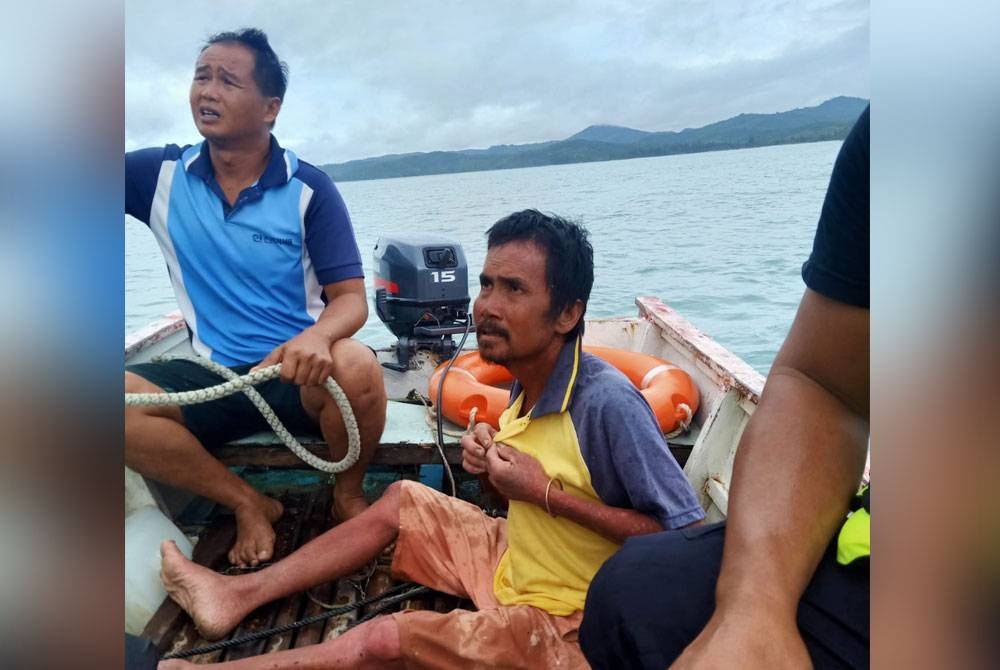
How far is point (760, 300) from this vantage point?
7.29 m

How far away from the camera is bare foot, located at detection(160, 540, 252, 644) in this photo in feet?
5.77

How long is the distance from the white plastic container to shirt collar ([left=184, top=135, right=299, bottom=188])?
3.32 feet

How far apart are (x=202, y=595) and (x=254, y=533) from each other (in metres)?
0.35

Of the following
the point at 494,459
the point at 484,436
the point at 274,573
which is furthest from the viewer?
the point at 274,573

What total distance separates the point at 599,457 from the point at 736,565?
0.83 meters

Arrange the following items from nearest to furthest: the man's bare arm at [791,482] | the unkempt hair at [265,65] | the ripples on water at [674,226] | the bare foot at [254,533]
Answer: the man's bare arm at [791,482]
the unkempt hair at [265,65]
the bare foot at [254,533]
the ripples on water at [674,226]

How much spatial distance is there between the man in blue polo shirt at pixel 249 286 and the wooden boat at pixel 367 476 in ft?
0.31

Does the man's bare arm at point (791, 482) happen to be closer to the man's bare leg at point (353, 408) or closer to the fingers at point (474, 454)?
the fingers at point (474, 454)

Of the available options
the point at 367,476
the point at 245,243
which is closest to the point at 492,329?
the point at 245,243

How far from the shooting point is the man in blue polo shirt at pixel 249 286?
6.87 feet

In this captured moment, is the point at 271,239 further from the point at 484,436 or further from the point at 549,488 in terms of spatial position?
the point at 549,488

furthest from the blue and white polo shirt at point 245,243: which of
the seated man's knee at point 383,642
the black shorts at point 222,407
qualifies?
the seated man's knee at point 383,642

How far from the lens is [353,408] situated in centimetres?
221
